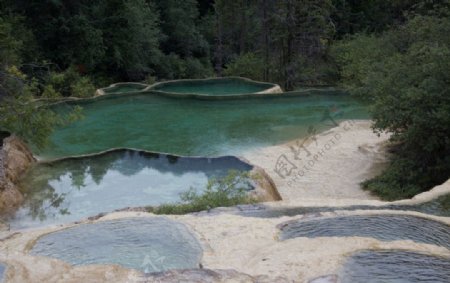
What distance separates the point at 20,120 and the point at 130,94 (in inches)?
232

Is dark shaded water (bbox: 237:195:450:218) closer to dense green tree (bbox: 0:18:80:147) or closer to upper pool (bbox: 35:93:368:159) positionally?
upper pool (bbox: 35:93:368:159)

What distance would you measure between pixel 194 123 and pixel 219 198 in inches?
219

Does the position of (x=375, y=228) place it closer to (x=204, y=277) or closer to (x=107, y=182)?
(x=204, y=277)

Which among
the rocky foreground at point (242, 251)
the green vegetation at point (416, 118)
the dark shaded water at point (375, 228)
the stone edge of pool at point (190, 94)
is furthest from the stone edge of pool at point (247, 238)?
the stone edge of pool at point (190, 94)

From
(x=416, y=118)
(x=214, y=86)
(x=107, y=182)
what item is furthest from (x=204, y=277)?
(x=214, y=86)

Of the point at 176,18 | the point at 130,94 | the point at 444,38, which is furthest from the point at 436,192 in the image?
the point at 176,18

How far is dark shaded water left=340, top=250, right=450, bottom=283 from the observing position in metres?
4.75

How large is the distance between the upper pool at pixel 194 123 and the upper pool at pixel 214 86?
1.77 m

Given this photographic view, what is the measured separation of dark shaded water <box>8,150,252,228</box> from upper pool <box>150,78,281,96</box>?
279 inches

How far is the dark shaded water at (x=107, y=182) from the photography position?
298 inches

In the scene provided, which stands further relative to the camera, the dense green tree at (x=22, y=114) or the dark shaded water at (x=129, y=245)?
the dense green tree at (x=22, y=114)

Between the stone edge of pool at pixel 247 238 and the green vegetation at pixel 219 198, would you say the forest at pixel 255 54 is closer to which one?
the green vegetation at pixel 219 198

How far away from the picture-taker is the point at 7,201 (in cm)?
746

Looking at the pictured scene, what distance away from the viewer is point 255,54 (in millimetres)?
19250
